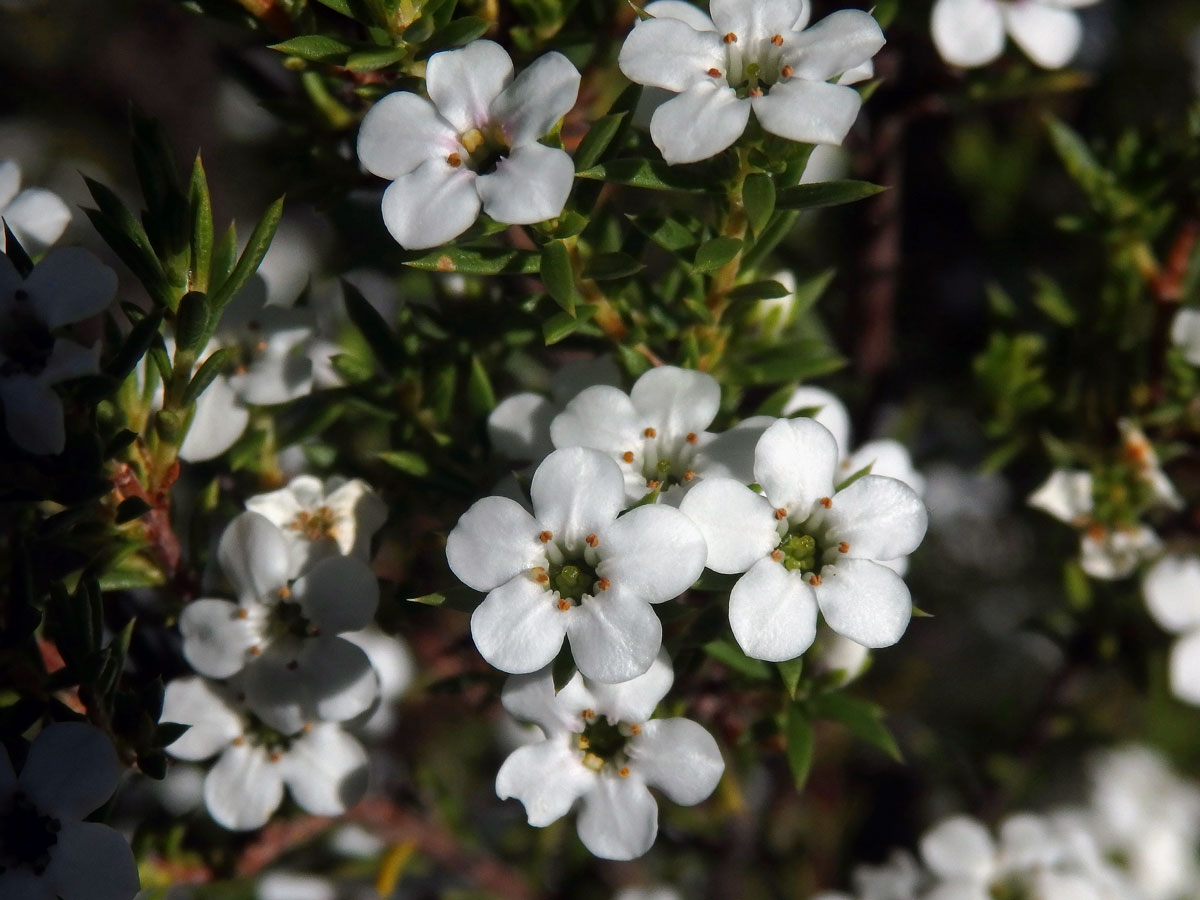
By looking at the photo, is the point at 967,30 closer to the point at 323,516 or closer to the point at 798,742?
the point at 798,742

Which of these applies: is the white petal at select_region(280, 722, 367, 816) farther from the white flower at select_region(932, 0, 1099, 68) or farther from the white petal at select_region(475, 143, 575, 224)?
the white flower at select_region(932, 0, 1099, 68)

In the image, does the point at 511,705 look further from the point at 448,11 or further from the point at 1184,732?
the point at 1184,732

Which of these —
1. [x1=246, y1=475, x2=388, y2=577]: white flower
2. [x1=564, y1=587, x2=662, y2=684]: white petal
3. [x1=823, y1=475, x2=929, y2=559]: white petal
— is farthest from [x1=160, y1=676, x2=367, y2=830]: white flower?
[x1=823, y1=475, x2=929, y2=559]: white petal

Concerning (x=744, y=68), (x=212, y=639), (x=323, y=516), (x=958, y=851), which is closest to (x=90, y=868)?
(x=212, y=639)

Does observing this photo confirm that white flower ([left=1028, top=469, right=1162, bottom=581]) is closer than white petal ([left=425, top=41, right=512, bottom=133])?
No

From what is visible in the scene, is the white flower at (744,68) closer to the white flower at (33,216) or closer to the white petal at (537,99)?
the white petal at (537,99)

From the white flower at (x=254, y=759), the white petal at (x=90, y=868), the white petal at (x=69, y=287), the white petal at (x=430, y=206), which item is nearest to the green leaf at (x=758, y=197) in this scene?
the white petal at (x=430, y=206)
